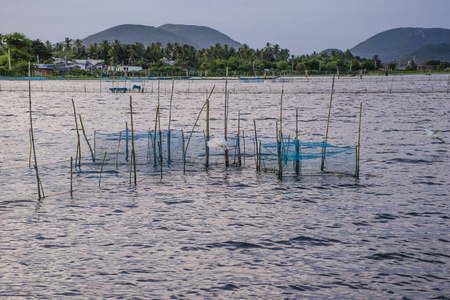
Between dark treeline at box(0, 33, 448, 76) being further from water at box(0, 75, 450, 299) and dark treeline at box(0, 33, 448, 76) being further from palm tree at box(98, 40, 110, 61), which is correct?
water at box(0, 75, 450, 299)

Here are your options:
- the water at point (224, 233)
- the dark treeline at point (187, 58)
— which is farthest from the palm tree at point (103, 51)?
the water at point (224, 233)

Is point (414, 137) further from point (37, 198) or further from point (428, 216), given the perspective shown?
point (37, 198)

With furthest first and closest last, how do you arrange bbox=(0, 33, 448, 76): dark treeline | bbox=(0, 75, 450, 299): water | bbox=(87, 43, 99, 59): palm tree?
bbox=(87, 43, 99, 59): palm tree < bbox=(0, 33, 448, 76): dark treeline < bbox=(0, 75, 450, 299): water

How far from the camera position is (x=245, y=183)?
1249 centimetres

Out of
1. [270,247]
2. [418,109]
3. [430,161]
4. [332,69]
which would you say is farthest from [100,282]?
[332,69]

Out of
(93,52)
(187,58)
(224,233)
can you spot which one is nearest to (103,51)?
(93,52)

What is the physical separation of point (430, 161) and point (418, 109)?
22.7m

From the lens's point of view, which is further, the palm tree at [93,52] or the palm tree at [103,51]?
the palm tree at [93,52]

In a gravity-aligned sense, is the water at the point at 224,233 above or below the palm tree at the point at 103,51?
below

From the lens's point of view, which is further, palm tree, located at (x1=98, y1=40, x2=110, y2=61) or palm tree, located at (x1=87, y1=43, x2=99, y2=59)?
palm tree, located at (x1=87, y1=43, x2=99, y2=59)

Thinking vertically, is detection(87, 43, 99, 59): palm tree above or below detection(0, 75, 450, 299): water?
above

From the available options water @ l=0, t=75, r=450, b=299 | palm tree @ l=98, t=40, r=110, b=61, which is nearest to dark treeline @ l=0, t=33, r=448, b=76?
palm tree @ l=98, t=40, r=110, b=61

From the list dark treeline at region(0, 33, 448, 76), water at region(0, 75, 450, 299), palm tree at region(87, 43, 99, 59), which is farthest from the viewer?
palm tree at region(87, 43, 99, 59)

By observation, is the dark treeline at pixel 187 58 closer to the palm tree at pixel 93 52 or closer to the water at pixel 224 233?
the palm tree at pixel 93 52
